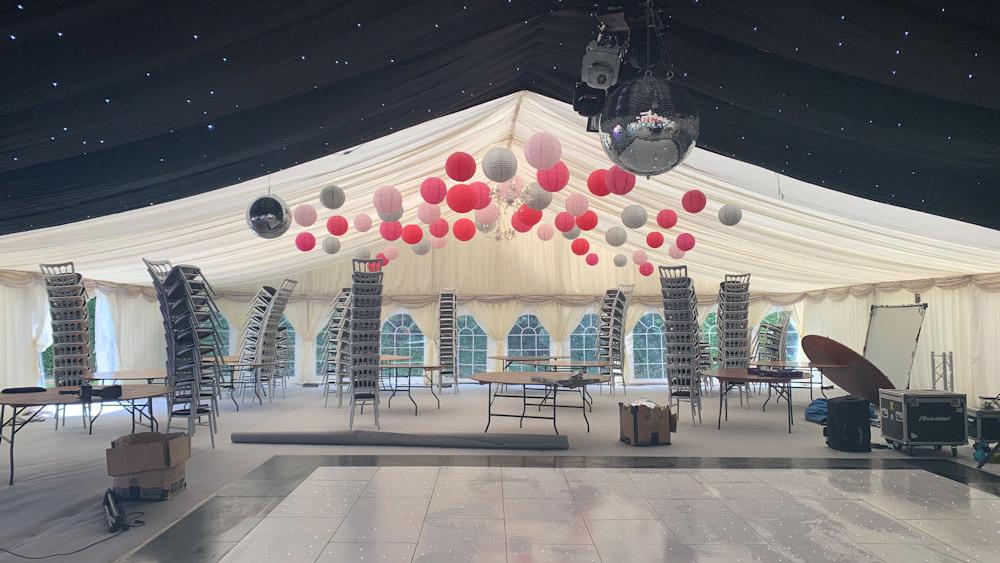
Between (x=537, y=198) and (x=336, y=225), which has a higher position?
(x=537, y=198)

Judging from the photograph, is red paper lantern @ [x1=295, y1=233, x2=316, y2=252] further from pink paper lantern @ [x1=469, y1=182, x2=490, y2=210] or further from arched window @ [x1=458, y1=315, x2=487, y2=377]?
arched window @ [x1=458, y1=315, x2=487, y2=377]

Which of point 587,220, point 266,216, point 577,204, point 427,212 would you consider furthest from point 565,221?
point 266,216

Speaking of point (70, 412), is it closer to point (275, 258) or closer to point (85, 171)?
point (275, 258)

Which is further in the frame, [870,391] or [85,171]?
[870,391]

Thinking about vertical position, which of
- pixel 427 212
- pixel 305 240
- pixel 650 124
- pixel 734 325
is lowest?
pixel 734 325

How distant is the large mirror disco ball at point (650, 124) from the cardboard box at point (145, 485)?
3.90 metres

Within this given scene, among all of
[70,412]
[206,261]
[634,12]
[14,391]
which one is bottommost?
[70,412]

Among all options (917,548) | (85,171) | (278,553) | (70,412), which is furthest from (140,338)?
(917,548)

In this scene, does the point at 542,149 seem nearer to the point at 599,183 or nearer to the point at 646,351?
the point at 599,183

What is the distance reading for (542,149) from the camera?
220 inches

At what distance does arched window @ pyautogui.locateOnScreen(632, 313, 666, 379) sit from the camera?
563 inches

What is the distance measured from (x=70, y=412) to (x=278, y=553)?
8.12 metres

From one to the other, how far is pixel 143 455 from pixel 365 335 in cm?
274

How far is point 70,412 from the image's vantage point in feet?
30.5
